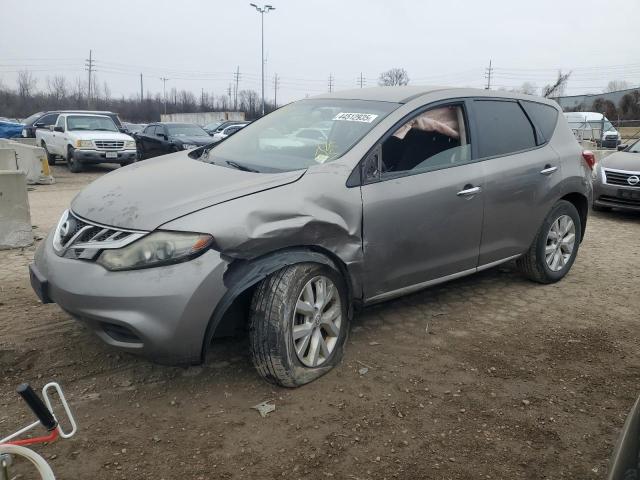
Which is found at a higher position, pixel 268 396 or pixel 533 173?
pixel 533 173

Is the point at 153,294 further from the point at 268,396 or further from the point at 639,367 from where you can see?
the point at 639,367

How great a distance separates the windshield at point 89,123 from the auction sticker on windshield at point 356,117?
13450mm

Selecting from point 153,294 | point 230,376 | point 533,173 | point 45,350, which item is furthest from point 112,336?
point 533,173

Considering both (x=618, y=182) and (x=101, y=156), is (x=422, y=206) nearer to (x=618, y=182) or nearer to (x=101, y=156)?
(x=618, y=182)

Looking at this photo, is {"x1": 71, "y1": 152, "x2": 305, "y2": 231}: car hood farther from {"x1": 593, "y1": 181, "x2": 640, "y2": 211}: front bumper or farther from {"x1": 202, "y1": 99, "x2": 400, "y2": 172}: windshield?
{"x1": 593, "y1": 181, "x2": 640, "y2": 211}: front bumper

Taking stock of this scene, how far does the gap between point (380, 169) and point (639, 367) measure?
207 centimetres

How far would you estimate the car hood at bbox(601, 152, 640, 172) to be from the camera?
8469mm

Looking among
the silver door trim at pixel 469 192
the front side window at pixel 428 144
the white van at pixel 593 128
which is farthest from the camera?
the white van at pixel 593 128

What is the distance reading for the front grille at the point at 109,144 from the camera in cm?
1447

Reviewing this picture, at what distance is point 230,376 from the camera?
10.5 ft

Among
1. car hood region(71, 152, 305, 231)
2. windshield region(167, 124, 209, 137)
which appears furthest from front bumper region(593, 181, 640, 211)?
windshield region(167, 124, 209, 137)

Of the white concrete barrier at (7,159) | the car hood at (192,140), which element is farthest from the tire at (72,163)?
the white concrete barrier at (7,159)

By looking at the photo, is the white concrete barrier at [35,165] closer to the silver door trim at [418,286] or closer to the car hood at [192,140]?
the car hood at [192,140]

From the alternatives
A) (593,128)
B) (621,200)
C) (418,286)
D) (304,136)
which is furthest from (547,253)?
(593,128)
